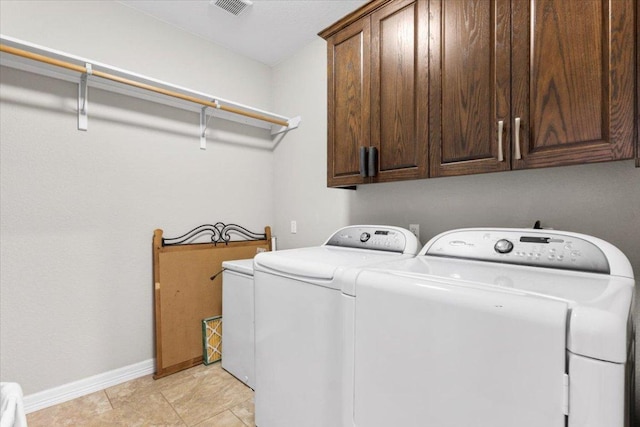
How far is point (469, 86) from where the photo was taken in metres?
1.31

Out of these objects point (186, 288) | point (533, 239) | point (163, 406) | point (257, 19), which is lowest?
point (163, 406)

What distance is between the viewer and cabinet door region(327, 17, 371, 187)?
1714 mm

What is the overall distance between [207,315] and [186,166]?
1213mm

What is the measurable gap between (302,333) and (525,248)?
0.93 meters

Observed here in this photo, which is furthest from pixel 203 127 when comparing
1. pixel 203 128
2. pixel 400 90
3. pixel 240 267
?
pixel 400 90

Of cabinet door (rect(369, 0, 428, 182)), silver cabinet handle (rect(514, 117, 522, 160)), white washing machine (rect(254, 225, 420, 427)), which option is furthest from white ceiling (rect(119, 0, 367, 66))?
white washing machine (rect(254, 225, 420, 427))

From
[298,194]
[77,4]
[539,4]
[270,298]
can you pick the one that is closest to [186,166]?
[298,194]

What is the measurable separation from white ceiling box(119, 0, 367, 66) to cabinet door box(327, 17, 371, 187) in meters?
0.45

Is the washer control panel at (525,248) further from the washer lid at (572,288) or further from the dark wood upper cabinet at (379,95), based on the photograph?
the dark wood upper cabinet at (379,95)

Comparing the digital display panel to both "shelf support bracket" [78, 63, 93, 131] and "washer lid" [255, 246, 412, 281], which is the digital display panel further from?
"shelf support bracket" [78, 63, 93, 131]

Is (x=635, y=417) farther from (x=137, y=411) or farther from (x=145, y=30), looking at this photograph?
(x=145, y=30)

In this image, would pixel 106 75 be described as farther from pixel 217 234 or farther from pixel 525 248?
pixel 525 248

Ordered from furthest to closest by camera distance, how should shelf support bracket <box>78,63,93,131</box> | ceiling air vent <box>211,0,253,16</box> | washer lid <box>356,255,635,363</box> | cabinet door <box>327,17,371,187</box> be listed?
ceiling air vent <box>211,0,253,16</box>
shelf support bracket <box>78,63,93,131</box>
cabinet door <box>327,17,371,187</box>
washer lid <box>356,255,635,363</box>

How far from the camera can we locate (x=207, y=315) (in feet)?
8.09
